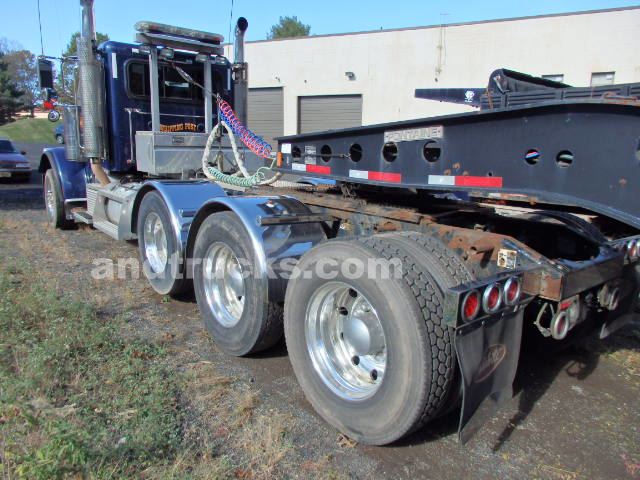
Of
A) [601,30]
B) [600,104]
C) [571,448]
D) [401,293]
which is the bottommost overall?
[571,448]

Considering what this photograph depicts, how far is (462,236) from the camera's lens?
2887 mm

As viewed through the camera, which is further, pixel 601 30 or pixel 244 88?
pixel 601 30

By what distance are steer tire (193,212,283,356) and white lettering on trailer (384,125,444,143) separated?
120 centimetres

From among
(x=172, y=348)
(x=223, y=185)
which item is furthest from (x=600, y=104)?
(x=223, y=185)

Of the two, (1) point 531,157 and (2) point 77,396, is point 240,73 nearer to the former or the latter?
(2) point 77,396

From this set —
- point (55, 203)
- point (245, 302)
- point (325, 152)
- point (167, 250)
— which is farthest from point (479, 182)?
point (55, 203)

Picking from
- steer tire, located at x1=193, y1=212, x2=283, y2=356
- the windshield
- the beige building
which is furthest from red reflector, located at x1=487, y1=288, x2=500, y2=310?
the windshield

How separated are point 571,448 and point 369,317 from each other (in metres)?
1.34

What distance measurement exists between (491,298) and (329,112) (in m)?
23.5

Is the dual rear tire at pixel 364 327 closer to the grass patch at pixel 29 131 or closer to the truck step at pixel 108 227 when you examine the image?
the truck step at pixel 108 227

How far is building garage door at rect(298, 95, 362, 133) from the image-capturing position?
24.1 metres

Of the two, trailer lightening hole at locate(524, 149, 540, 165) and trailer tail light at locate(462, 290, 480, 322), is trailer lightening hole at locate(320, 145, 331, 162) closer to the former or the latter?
trailer lightening hole at locate(524, 149, 540, 165)

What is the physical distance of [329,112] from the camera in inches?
→ 979

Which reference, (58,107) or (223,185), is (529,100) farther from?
(58,107)
